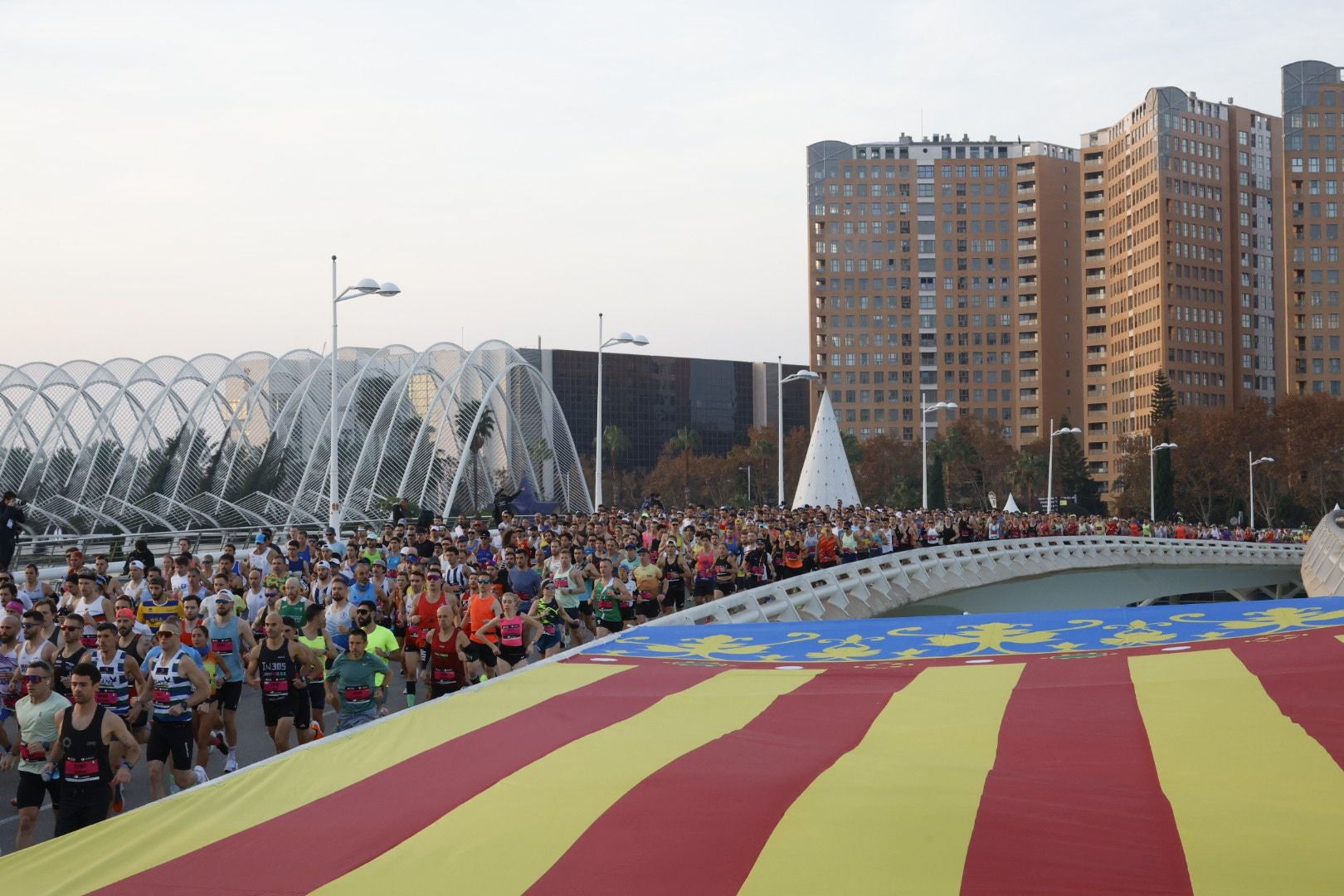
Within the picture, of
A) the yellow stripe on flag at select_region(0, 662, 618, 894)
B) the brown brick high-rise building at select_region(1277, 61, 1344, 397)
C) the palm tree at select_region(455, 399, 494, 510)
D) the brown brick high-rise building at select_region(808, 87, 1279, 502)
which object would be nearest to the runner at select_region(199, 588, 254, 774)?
the yellow stripe on flag at select_region(0, 662, 618, 894)

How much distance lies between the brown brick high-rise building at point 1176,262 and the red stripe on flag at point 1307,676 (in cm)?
12541

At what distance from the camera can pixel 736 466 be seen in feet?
405

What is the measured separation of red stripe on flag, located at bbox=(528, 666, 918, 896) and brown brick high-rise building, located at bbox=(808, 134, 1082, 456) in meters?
142

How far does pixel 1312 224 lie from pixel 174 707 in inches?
5650

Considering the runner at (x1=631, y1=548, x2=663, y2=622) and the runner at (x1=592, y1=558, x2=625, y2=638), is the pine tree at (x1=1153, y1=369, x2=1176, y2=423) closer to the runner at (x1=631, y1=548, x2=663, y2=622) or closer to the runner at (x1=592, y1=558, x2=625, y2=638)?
the runner at (x1=631, y1=548, x2=663, y2=622)

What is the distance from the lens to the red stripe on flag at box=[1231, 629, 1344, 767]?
7715 mm

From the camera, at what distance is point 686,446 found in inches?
5404

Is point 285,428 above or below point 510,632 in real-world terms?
above

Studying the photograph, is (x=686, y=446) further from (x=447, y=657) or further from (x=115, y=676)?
(x=115, y=676)

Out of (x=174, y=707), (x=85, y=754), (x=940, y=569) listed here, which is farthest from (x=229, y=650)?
(x=940, y=569)

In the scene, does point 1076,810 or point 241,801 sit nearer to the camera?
point 1076,810

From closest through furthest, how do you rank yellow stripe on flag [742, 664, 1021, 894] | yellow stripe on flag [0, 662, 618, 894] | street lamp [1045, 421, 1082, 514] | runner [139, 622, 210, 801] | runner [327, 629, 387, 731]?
yellow stripe on flag [742, 664, 1021, 894] → yellow stripe on flag [0, 662, 618, 894] → runner [139, 622, 210, 801] → runner [327, 629, 387, 731] → street lamp [1045, 421, 1082, 514]

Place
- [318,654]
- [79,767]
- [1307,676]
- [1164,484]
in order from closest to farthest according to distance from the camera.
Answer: [79,767] < [1307,676] < [318,654] < [1164,484]

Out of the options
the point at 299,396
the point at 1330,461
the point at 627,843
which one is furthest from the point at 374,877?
the point at 1330,461
